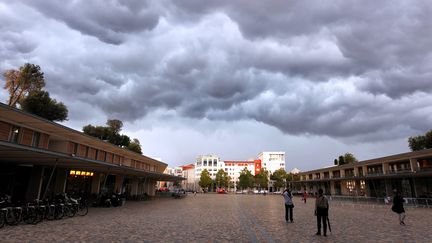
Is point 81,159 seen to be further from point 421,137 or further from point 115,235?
point 421,137

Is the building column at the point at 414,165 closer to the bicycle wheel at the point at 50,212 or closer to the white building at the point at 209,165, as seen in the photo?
the bicycle wheel at the point at 50,212

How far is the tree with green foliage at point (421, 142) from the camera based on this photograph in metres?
59.8

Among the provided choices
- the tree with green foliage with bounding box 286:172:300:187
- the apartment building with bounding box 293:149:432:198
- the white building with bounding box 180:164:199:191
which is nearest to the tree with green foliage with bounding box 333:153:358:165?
the tree with green foliage with bounding box 286:172:300:187

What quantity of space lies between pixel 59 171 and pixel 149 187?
28882mm

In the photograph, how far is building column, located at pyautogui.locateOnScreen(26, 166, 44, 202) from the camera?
20.3 metres

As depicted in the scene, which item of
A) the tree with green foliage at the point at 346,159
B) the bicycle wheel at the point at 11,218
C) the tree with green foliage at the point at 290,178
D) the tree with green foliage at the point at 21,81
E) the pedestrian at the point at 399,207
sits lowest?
the bicycle wheel at the point at 11,218

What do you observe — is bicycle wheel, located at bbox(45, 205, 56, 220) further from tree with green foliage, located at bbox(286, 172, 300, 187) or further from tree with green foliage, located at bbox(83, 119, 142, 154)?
tree with green foliage, located at bbox(286, 172, 300, 187)

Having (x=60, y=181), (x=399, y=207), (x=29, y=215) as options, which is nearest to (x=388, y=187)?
(x=399, y=207)

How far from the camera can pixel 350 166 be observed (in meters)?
59.1

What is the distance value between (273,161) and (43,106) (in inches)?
5198

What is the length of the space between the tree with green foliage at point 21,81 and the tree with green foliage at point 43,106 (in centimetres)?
174

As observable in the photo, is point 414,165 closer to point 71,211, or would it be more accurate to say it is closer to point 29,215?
point 71,211

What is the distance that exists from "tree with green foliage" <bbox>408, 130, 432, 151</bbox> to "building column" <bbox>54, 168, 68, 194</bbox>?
65787mm

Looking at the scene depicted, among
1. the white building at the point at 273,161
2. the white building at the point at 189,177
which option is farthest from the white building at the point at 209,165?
the white building at the point at 273,161
